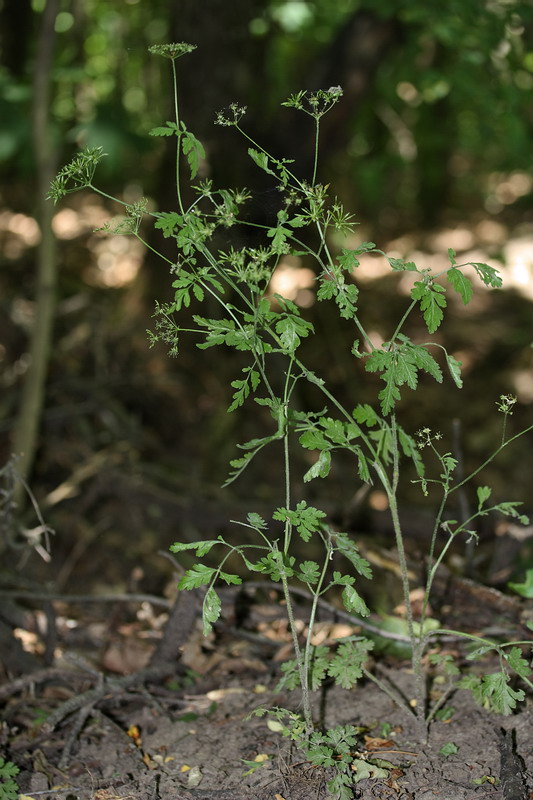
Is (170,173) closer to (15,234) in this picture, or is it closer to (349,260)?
(15,234)

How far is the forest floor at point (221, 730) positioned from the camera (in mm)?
1798

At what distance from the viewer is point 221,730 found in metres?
2.11

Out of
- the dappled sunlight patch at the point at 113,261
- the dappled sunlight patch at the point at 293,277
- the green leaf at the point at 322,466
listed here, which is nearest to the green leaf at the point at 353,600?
the green leaf at the point at 322,466

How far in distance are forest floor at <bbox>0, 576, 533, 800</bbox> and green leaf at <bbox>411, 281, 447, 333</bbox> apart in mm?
1012

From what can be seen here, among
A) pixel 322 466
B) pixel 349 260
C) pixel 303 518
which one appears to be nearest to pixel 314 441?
pixel 322 466

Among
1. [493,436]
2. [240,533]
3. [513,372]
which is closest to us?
[240,533]

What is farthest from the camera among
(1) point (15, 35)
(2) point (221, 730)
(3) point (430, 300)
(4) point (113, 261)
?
(4) point (113, 261)

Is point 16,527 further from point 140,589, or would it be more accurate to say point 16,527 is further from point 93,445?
point 93,445

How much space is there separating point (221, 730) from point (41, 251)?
2063 millimetres

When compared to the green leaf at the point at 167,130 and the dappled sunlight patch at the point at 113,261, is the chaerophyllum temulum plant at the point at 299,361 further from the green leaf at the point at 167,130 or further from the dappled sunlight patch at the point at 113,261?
the dappled sunlight patch at the point at 113,261

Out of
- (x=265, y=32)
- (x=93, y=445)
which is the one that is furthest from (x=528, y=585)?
(x=265, y=32)

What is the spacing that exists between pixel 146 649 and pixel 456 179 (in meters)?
7.78

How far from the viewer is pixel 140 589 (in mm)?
3447

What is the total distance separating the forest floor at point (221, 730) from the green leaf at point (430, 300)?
1012 mm
